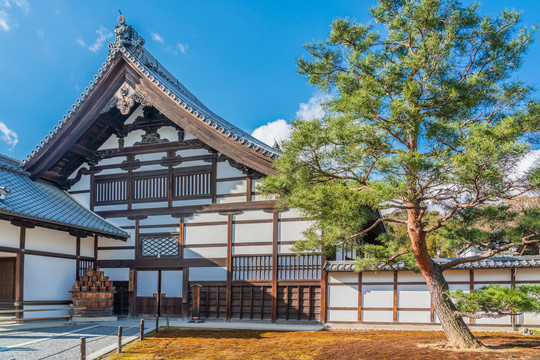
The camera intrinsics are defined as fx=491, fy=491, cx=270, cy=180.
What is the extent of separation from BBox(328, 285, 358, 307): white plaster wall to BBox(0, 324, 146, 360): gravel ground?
17.2 ft

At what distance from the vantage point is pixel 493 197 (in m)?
7.94

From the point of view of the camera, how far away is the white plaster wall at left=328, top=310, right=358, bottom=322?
43.5ft

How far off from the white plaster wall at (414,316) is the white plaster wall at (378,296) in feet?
1.17

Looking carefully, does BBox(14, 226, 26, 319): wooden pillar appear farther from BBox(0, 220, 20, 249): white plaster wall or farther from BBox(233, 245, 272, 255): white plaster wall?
BBox(233, 245, 272, 255): white plaster wall

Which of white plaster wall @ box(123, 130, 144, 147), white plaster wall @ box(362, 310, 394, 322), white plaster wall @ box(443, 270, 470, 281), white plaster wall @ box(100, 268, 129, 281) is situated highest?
white plaster wall @ box(123, 130, 144, 147)

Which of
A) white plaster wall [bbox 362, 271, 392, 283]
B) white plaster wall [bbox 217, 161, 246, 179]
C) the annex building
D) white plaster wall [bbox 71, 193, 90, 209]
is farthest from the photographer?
white plaster wall [bbox 71, 193, 90, 209]

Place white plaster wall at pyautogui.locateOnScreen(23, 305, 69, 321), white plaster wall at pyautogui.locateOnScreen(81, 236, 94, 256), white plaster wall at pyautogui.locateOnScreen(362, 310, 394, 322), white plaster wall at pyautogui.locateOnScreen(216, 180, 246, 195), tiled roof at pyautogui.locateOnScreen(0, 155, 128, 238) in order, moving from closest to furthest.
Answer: tiled roof at pyautogui.locateOnScreen(0, 155, 128, 238)
white plaster wall at pyautogui.locateOnScreen(362, 310, 394, 322)
white plaster wall at pyautogui.locateOnScreen(23, 305, 69, 321)
white plaster wall at pyautogui.locateOnScreen(216, 180, 246, 195)
white plaster wall at pyautogui.locateOnScreen(81, 236, 94, 256)

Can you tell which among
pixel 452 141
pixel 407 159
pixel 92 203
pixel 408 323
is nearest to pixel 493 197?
pixel 452 141

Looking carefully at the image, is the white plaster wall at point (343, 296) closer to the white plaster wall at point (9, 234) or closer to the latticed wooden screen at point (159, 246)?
the latticed wooden screen at point (159, 246)

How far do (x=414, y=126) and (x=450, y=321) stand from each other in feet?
11.8

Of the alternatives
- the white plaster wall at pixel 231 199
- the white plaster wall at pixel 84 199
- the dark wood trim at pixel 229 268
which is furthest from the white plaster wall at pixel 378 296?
the white plaster wall at pixel 84 199

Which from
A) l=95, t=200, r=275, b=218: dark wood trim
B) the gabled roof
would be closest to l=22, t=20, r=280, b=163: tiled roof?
the gabled roof

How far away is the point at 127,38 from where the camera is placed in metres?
15.7

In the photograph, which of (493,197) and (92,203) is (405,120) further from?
(92,203)
